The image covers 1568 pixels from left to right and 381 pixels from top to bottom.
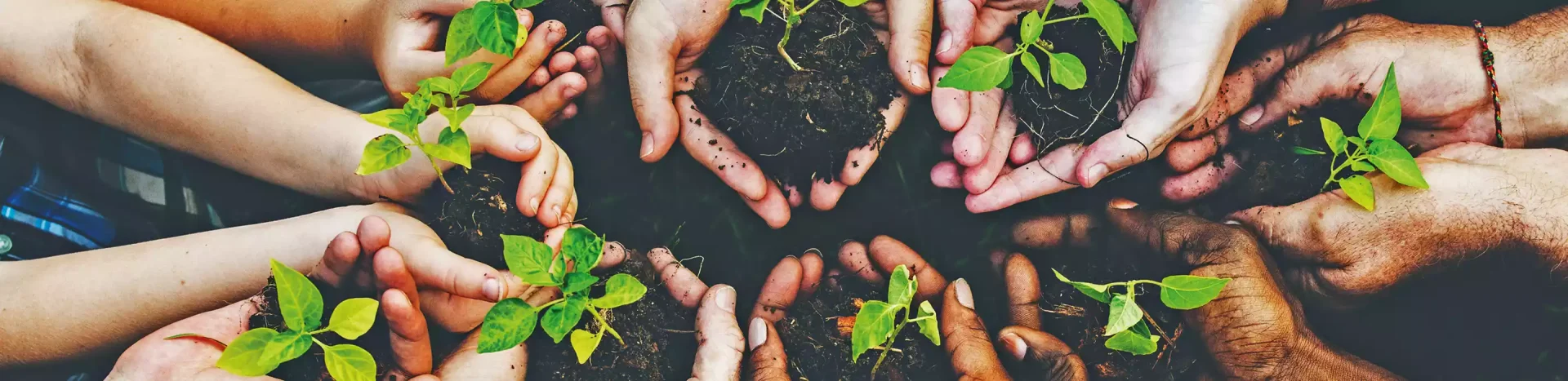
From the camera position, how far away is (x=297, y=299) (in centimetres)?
116

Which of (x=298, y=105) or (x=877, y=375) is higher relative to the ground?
(x=298, y=105)

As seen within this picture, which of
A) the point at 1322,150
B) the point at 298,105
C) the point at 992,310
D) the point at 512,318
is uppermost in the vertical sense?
the point at 298,105

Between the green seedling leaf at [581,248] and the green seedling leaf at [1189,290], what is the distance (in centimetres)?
96

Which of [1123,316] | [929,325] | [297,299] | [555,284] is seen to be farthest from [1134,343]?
[297,299]

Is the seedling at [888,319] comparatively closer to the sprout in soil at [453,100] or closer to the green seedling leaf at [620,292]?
the green seedling leaf at [620,292]

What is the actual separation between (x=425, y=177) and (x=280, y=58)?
2.26 feet

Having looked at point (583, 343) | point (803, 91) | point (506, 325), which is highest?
point (803, 91)

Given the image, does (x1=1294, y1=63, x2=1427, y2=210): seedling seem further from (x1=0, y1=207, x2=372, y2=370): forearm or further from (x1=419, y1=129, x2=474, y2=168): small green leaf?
(x1=0, y1=207, x2=372, y2=370): forearm

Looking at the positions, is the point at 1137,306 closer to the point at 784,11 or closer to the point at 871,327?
the point at 871,327

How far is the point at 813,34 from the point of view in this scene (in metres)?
1.55

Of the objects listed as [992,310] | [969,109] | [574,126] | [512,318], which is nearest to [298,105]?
[574,126]

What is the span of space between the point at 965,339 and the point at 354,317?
1.05 meters

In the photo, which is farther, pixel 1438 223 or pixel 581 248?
pixel 1438 223

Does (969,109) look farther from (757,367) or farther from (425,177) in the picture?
(425,177)
